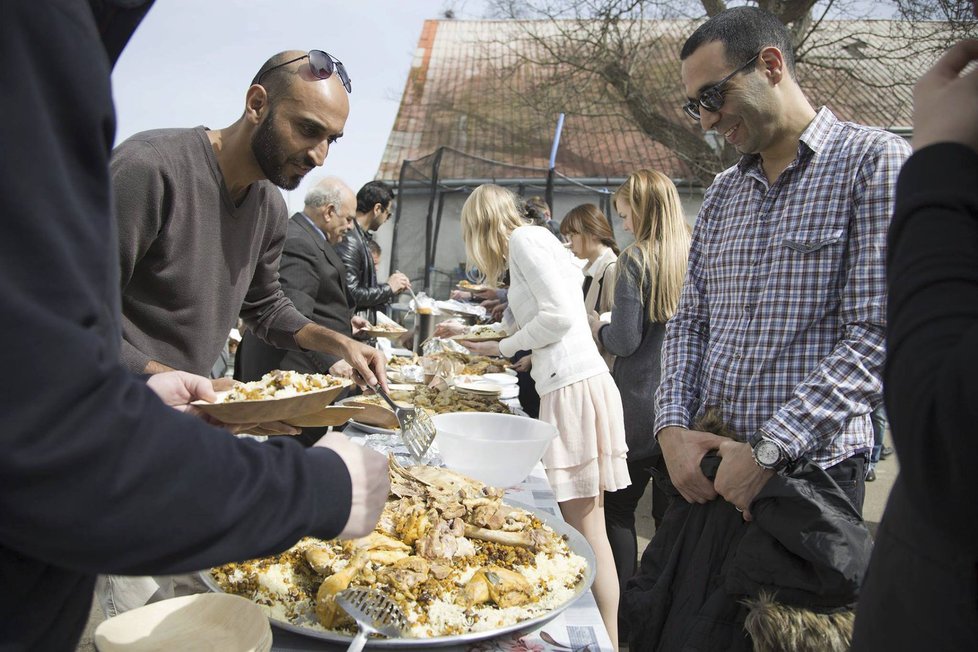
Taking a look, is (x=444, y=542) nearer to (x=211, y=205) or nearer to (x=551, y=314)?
(x=211, y=205)

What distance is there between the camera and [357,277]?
16.8 ft

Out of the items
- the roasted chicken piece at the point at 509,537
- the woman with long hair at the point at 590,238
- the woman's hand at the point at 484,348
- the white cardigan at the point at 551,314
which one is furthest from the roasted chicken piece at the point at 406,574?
the woman with long hair at the point at 590,238

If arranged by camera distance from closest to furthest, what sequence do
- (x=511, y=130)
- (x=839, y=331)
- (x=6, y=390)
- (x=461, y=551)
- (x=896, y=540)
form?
(x=6, y=390) → (x=896, y=540) → (x=461, y=551) → (x=839, y=331) → (x=511, y=130)

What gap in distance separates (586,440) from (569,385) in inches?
10.0

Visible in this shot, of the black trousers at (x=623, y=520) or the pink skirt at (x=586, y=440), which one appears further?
the black trousers at (x=623, y=520)

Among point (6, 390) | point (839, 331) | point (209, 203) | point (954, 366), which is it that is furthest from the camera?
point (209, 203)

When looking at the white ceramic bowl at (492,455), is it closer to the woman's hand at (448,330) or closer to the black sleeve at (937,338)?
the black sleeve at (937,338)

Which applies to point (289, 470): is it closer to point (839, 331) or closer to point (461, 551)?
point (461, 551)

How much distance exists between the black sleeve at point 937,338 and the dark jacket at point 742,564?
0.71 m

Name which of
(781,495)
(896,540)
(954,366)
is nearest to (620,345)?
(781,495)

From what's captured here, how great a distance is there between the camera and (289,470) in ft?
2.19

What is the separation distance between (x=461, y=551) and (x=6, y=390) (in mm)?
894

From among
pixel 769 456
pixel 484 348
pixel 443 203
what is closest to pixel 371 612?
pixel 769 456

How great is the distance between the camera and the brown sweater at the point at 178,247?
1.78 metres
